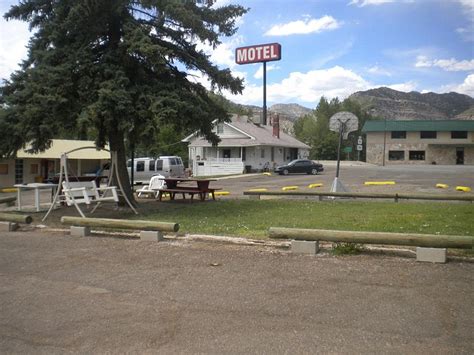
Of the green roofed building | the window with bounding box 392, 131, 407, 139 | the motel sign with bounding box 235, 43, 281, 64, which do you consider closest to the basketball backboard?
the motel sign with bounding box 235, 43, 281, 64

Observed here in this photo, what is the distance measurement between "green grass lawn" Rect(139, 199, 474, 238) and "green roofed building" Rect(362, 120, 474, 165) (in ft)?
204

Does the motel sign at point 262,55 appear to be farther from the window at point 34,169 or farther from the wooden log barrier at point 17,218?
the wooden log barrier at point 17,218

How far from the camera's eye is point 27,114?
41.0 feet

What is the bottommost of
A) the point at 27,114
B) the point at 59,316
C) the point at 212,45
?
the point at 59,316

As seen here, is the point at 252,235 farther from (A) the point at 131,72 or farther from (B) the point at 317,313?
(A) the point at 131,72

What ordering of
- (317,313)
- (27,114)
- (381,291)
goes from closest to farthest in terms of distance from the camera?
1. (317,313)
2. (381,291)
3. (27,114)

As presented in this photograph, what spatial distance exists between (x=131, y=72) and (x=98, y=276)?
8939mm

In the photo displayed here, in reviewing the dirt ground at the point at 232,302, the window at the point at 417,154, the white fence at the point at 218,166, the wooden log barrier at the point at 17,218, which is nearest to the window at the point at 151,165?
the white fence at the point at 218,166

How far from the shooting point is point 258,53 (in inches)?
2420

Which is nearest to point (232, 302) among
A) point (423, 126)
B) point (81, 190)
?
point (81, 190)

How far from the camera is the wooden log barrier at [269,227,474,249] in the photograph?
6.65 meters

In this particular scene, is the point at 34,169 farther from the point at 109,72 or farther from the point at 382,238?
the point at 382,238

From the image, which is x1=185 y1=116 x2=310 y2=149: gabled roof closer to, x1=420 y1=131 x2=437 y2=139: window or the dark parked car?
the dark parked car

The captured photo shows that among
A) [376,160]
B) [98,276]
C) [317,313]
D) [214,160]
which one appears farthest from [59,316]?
[376,160]
